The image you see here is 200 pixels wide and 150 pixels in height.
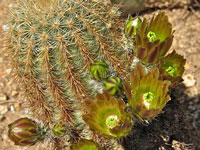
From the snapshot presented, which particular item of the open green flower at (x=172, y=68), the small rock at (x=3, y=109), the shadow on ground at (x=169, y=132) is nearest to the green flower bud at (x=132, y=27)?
the open green flower at (x=172, y=68)

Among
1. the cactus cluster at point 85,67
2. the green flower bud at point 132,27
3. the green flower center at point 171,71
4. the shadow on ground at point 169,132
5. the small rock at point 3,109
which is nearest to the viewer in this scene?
the cactus cluster at point 85,67

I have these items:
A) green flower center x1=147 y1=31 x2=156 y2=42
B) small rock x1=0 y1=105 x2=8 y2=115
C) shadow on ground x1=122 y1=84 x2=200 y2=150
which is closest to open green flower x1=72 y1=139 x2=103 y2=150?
shadow on ground x1=122 y1=84 x2=200 y2=150

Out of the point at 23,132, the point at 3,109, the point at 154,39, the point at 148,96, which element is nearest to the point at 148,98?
the point at 148,96

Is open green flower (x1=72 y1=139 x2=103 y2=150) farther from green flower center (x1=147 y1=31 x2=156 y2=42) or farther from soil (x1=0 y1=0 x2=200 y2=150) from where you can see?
green flower center (x1=147 y1=31 x2=156 y2=42)

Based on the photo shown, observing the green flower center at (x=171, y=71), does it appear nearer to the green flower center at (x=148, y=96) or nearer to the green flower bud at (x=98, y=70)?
the green flower center at (x=148, y=96)

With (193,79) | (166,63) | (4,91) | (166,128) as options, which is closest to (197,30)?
(193,79)

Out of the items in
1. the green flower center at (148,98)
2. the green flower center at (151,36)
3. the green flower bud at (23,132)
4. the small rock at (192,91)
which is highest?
the small rock at (192,91)

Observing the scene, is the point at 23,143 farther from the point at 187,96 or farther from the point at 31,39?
the point at 187,96
